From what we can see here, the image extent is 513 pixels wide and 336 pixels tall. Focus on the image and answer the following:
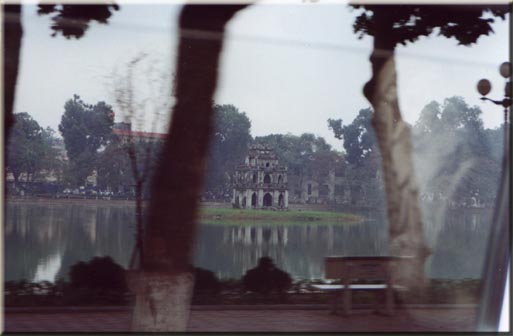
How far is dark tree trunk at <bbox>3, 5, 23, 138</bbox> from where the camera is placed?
4.40 meters

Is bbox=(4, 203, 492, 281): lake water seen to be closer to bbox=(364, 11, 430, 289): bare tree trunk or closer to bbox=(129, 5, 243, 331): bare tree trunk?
bbox=(364, 11, 430, 289): bare tree trunk

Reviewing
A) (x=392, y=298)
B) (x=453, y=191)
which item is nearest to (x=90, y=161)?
(x=392, y=298)

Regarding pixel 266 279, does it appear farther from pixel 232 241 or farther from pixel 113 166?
pixel 113 166

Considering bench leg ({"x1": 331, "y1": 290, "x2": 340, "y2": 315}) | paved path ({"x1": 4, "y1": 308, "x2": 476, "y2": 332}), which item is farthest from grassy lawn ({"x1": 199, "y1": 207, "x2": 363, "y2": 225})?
paved path ({"x1": 4, "y1": 308, "x2": 476, "y2": 332})

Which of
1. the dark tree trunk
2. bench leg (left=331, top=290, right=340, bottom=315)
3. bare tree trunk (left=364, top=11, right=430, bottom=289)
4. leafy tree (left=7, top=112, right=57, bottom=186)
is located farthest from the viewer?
bare tree trunk (left=364, top=11, right=430, bottom=289)

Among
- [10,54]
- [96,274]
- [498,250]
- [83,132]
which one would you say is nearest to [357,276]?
[498,250]

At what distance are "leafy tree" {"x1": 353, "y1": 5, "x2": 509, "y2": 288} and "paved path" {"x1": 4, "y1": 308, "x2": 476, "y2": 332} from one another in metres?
0.41

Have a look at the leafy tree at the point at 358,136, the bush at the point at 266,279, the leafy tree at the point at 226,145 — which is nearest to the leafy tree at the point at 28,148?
the leafy tree at the point at 226,145

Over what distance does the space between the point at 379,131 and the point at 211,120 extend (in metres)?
1.72

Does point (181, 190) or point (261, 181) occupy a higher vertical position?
point (261, 181)

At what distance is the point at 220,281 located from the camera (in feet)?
17.1

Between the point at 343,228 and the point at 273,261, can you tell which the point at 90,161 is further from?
the point at 343,228

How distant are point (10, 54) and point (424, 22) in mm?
3182

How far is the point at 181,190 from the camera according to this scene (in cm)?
396
